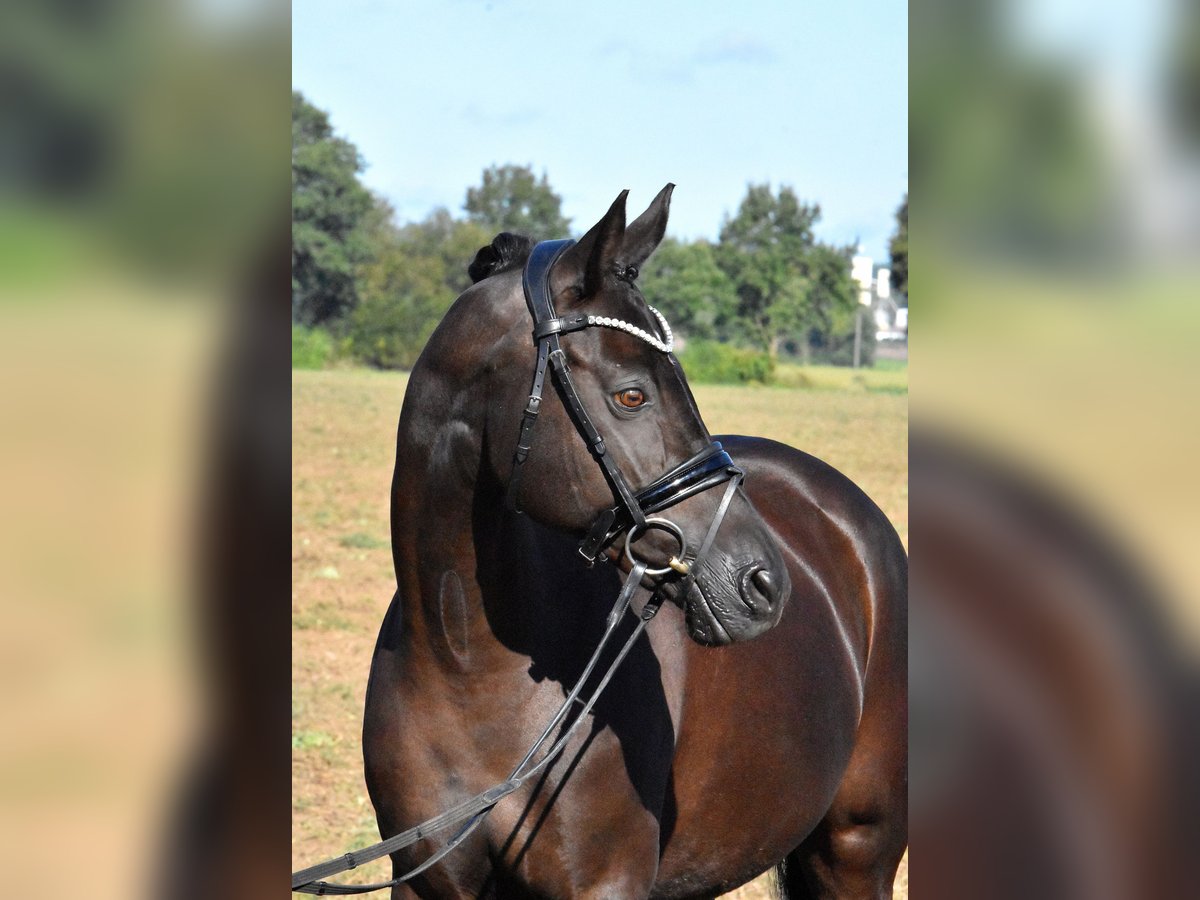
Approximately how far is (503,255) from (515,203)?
65282 mm

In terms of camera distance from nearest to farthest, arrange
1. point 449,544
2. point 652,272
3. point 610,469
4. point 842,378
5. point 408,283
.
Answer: point 610,469 < point 449,544 < point 842,378 < point 408,283 < point 652,272

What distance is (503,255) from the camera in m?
2.83

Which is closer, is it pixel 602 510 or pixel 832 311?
pixel 602 510

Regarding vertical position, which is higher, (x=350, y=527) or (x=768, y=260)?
(x=768, y=260)

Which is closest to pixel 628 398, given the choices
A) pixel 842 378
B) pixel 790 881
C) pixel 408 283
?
pixel 790 881

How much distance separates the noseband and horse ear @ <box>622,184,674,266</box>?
177 mm

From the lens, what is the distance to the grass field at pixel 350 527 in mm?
6055

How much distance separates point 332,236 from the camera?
173 ft

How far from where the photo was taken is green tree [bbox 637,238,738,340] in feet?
164

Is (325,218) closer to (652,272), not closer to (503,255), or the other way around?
(652,272)
